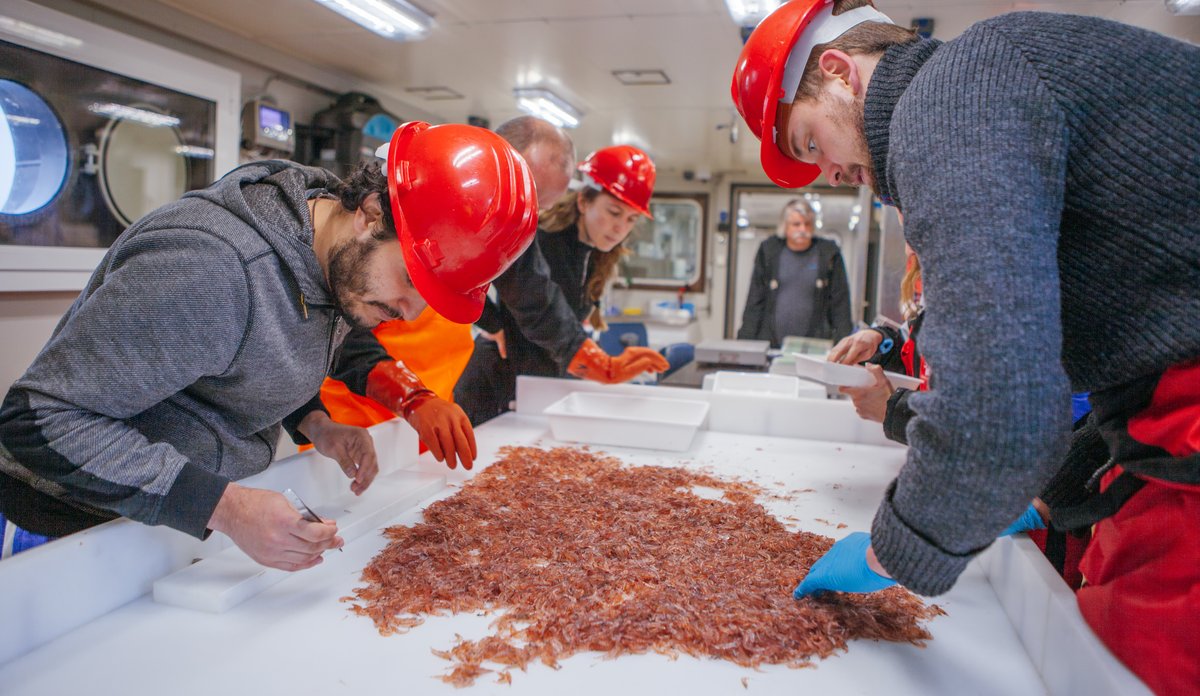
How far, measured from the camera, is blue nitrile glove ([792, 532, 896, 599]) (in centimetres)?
103

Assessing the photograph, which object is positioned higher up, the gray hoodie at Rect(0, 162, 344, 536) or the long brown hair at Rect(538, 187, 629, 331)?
the long brown hair at Rect(538, 187, 629, 331)

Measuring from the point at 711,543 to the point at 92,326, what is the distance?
42.6 inches

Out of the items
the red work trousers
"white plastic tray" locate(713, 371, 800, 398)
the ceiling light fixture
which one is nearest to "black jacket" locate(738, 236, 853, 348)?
the ceiling light fixture

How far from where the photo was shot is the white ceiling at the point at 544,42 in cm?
340

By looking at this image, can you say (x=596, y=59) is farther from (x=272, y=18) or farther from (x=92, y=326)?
(x=92, y=326)

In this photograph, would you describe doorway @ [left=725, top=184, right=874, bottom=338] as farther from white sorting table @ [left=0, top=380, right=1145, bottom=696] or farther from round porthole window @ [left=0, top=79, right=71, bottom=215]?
white sorting table @ [left=0, top=380, right=1145, bottom=696]

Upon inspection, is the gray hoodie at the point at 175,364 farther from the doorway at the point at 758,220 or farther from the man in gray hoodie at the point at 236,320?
the doorway at the point at 758,220

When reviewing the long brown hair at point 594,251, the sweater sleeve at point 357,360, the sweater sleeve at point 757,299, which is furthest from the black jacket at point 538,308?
the sweater sleeve at point 757,299

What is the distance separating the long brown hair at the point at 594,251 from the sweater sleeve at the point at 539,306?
0.37m

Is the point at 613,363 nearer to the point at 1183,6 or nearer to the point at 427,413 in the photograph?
the point at 427,413

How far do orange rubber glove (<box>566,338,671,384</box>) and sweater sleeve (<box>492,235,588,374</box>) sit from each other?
0.13 feet

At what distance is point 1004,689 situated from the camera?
923 millimetres

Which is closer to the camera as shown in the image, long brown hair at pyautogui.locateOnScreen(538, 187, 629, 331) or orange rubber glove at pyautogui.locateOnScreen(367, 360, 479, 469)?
orange rubber glove at pyautogui.locateOnScreen(367, 360, 479, 469)

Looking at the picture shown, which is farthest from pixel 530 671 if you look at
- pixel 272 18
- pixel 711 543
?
pixel 272 18
